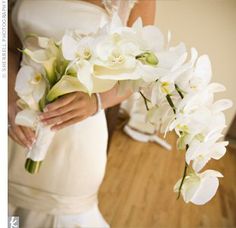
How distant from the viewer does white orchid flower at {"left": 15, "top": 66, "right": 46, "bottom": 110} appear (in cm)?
44

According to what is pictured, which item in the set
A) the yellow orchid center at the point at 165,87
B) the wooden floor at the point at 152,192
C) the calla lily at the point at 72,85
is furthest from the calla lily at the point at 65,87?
the wooden floor at the point at 152,192

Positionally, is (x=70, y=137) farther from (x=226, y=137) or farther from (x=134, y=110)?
(x=226, y=137)

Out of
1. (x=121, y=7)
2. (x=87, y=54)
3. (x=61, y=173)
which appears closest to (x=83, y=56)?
(x=87, y=54)

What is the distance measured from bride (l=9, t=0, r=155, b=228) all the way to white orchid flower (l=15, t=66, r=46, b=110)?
0.21m

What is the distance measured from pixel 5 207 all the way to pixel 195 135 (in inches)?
11.2

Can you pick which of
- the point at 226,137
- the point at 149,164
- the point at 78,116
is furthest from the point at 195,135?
the point at 149,164

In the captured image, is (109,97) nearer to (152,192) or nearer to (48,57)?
(48,57)

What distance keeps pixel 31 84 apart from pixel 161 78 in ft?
0.69

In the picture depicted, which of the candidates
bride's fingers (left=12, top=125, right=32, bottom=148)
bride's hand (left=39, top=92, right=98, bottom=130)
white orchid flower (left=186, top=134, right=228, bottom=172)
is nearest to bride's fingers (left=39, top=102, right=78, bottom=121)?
bride's hand (left=39, top=92, right=98, bottom=130)

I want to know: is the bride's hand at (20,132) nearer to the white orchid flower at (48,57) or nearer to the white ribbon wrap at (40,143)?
the white ribbon wrap at (40,143)

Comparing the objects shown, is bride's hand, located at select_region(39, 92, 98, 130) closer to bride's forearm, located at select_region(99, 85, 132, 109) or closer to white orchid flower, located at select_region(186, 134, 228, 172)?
bride's forearm, located at select_region(99, 85, 132, 109)

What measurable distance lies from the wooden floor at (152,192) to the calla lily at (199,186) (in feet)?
0.29

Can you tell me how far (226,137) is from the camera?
0.48 metres

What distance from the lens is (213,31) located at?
496 millimetres
